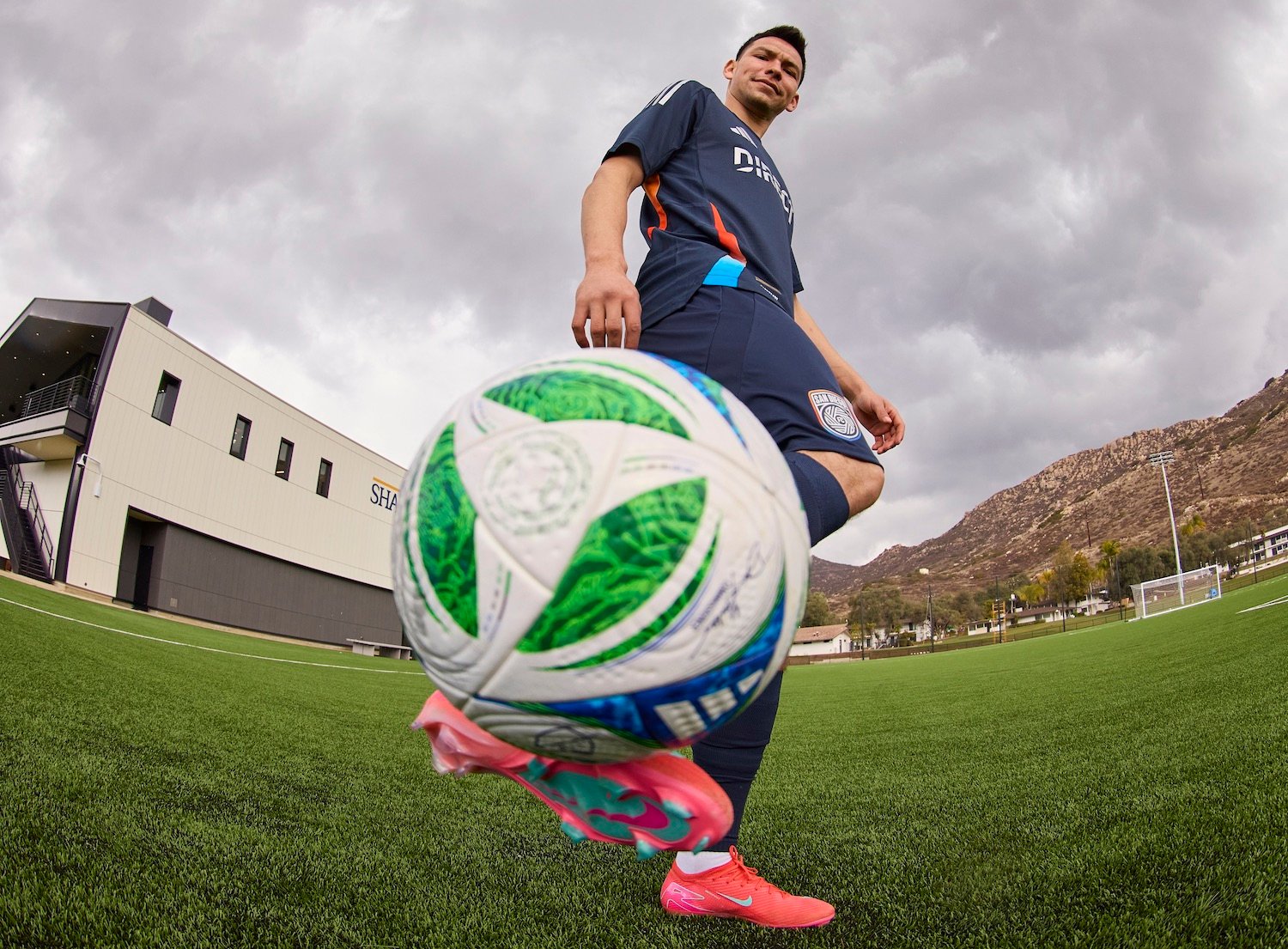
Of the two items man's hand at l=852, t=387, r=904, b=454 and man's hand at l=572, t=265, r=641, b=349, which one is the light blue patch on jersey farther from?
man's hand at l=852, t=387, r=904, b=454

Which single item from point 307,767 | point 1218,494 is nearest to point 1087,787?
point 307,767

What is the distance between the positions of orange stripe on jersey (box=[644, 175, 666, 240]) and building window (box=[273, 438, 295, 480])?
25.8 metres

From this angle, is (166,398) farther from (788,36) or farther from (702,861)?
(702,861)

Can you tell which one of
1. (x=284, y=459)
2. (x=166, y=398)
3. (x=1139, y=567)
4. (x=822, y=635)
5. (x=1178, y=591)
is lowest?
(x=822, y=635)

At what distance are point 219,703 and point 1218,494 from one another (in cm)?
16780

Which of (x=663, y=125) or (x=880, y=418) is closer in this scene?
(x=663, y=125)

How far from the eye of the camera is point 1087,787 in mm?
3027

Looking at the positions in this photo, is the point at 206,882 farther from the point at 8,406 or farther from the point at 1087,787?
the point at 8,406

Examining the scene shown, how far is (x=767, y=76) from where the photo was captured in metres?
2.59

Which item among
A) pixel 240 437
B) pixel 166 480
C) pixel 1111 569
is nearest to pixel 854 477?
pixel 166 480

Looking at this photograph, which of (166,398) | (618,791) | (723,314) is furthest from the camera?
(166,398)

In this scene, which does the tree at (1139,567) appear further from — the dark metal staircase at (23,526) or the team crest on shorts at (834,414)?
A: the team crest on shorts at (834,414)

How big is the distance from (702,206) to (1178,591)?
44.3 metres

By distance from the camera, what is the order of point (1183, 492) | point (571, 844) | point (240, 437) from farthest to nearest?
1. point (1183, 492)
2. point (240, 437)
3. point (571, 844)
